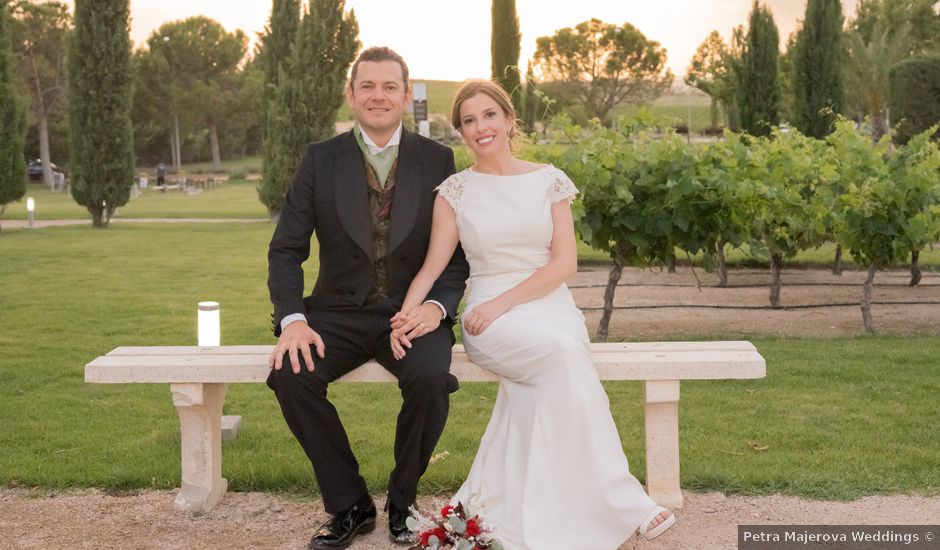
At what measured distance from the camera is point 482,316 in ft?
12.4

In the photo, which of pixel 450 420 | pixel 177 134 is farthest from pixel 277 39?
pixel 177 134

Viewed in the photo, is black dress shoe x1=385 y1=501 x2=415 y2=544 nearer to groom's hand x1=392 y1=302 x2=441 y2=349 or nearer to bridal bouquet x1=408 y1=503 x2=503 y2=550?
bridal bouquet x1=408 y1=503 x2=503 y2=550

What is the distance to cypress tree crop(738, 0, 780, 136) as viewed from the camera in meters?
22.3

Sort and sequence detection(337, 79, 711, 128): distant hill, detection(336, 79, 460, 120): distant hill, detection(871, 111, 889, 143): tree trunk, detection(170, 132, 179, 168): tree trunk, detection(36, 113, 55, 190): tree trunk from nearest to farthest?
detection(871, 111, 889, 143): tree trunk
detection(36, 113, 55, 190): tree trunk
detection(170, 132, 179, 168): tree trunk
detection(337, 79, 711, 128): distant hill
detection(336, 79, 460, 120): distant hill

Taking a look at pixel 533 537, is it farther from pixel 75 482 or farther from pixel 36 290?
pixel 36 290

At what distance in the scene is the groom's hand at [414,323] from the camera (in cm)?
372

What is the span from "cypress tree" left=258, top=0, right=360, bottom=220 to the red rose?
1710 centimetres

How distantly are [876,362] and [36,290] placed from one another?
26.6ft

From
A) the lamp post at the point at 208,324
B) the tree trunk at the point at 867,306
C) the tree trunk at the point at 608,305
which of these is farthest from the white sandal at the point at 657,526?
the tree trunk at the point at 867,306

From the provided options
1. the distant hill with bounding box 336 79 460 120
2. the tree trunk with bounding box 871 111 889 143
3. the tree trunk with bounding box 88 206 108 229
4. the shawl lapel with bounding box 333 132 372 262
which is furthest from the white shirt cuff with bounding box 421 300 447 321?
the distant hill with bounding box 336 79 460 120

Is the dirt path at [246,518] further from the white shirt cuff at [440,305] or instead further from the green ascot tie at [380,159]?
the green ascot tie at [380,159]

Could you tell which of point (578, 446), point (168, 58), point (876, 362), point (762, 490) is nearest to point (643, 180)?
point (876, 362)

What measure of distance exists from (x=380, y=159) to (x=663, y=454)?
156 centimetres

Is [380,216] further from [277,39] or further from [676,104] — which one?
[676,104]
